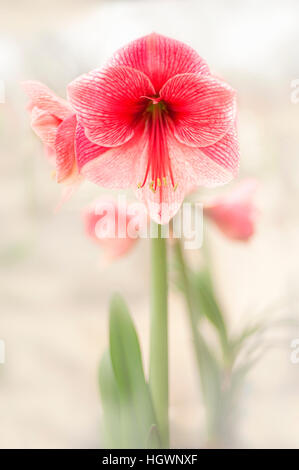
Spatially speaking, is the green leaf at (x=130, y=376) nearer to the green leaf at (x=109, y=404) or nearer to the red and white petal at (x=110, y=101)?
the green leaf at (x=109, y=404)

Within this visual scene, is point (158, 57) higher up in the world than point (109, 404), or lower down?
higher up

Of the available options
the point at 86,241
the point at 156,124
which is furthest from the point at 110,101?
the point at 86,241

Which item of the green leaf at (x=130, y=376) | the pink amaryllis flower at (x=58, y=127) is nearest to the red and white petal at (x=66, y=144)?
the pink amaryllis flower at (x=58, y=127)

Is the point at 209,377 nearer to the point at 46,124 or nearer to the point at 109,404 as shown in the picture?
the point at 109,404
